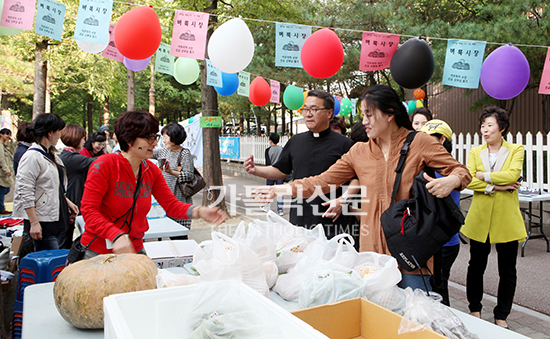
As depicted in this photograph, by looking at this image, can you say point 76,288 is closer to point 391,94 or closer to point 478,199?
point 391,94

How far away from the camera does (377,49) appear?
18.6ft

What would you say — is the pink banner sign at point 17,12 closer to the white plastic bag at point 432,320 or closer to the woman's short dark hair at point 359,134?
Result: the woman's short dark hair at point 359,134

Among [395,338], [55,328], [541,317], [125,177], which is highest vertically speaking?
[125,177]

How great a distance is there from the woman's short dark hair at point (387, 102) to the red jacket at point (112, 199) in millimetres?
1496

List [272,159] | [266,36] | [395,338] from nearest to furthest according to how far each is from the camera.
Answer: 1. [395,338]
2. [272,159]
3. [266,36]

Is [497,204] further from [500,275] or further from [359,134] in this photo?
[359,134]

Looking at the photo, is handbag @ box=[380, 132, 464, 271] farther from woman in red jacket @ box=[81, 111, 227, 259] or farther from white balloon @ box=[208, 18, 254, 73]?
white balloon @ box=[208, 18, 254, 73]

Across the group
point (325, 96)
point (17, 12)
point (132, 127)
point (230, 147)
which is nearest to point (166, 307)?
point (132, 127)

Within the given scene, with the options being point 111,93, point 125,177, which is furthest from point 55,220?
point 111,93

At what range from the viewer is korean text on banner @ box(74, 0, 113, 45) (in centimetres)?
507

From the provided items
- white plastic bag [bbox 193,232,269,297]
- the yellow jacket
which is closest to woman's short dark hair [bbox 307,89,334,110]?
the yellow jacket

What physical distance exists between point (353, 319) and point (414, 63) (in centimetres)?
388

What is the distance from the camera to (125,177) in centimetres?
265

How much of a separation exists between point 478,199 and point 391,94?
225cm
